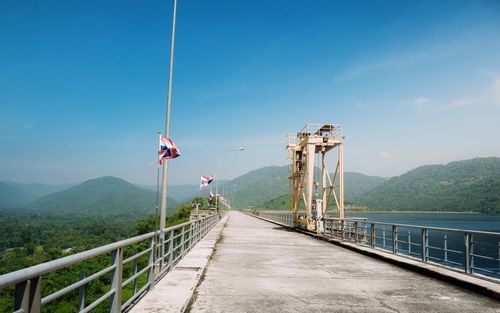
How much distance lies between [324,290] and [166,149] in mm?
5767

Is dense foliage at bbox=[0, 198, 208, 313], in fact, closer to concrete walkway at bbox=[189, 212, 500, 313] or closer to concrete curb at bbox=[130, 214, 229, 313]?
concrete curb at bbox=[130, 214, 229, 313]

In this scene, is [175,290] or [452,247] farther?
[452,247]

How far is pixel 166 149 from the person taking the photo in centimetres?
1121

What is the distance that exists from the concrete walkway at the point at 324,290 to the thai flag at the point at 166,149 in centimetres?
349

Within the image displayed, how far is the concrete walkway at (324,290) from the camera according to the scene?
7.16 meters

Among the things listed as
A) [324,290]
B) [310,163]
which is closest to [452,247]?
[310,163]

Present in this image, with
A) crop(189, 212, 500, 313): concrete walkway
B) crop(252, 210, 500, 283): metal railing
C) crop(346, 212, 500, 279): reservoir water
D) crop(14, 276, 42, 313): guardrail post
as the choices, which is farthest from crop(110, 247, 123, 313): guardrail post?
crop(346, 212, 500, 279): reservoir water

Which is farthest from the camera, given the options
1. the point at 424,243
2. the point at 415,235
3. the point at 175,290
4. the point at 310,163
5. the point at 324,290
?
the point at 310,163

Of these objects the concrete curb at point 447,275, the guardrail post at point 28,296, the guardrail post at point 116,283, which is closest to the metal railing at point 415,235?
the concrete curb at point 447,275

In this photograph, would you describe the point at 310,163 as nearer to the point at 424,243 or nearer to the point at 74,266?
the point at 424,243

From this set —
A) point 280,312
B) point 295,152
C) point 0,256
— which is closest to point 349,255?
point 280,312

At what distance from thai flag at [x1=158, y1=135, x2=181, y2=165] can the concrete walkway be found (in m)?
3.49

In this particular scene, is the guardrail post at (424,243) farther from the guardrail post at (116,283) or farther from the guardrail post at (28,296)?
the guardrail post at (28,296)

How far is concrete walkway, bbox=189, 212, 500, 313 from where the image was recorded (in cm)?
716
